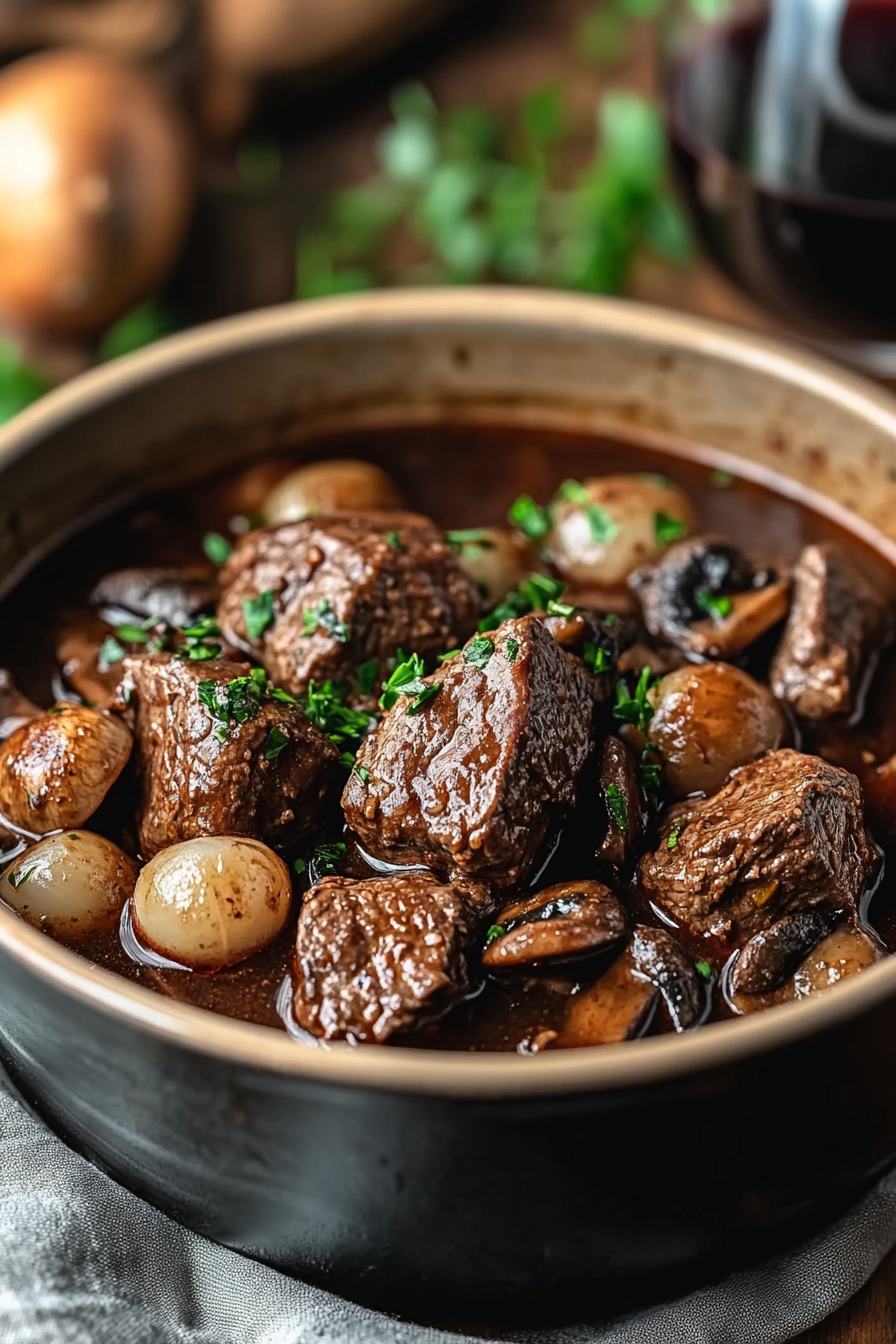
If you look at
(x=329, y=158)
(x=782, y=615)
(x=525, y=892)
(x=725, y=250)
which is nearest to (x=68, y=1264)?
(x=525, y=892)

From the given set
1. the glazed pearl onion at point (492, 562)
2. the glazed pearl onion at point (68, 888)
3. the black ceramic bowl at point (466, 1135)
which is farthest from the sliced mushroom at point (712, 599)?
the glazed pearl onion at point (68, 888)

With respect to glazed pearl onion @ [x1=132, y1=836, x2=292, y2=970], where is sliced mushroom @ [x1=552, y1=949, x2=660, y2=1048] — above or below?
below

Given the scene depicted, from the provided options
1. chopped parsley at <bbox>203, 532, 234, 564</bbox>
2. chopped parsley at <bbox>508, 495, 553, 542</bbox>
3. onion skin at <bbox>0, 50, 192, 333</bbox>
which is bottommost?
chopped parsley at <bbox>508, 495, 553, 542</bbox>

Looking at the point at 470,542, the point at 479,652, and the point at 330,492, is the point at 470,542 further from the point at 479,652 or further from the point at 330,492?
the point at 479,652

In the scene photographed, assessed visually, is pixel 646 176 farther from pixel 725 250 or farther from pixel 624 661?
pixel 624 661

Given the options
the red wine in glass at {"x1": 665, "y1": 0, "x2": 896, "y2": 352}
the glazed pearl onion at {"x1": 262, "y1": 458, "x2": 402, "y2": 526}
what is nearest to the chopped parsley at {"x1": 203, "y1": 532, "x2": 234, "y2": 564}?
the glazed pearl onion at {"x1": 262, "y1": 458, "x2": 402, "y2": 526}

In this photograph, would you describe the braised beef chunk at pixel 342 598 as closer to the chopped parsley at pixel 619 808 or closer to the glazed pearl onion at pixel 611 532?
the glazed pearl onion at pixel 611 532

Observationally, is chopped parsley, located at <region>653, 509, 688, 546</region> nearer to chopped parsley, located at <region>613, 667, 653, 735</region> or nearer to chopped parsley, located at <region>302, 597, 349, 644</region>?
chopped parsley, located at <region>613, 667, 653, 735</region>
